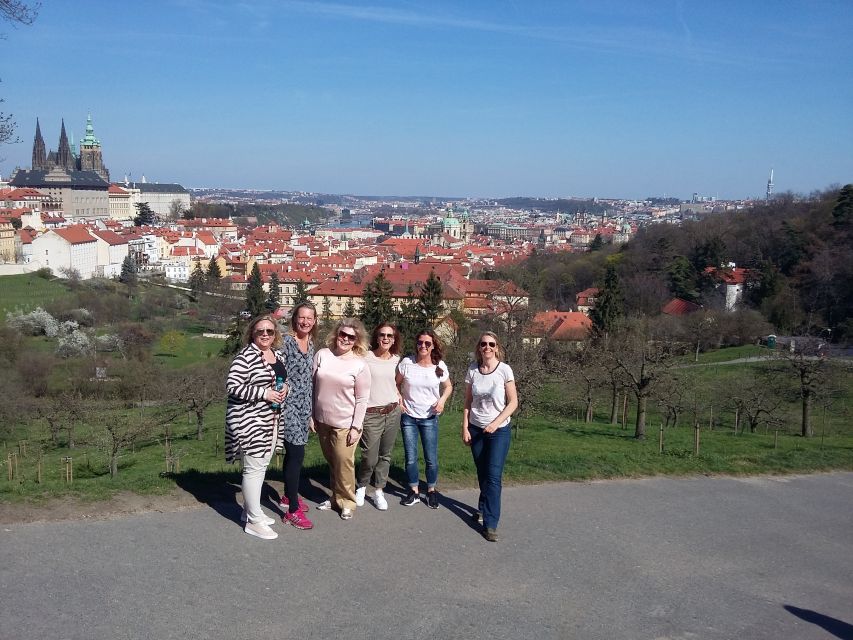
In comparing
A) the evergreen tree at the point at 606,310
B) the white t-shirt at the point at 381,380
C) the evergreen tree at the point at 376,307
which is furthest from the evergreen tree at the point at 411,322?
the white t-shirt at the point at 381,380

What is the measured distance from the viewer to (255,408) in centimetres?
530

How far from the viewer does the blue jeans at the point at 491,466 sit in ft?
18.0

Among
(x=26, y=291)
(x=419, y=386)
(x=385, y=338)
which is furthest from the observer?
(x=26, y=291)

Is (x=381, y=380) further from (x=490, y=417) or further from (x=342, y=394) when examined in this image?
(x=490, y=417)

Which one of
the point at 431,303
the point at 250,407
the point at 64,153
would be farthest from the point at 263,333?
the point at 64,153

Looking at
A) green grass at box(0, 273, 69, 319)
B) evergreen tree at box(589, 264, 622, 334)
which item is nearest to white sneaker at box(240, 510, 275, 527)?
evergreen tree at box(589, 264, 622, 334)

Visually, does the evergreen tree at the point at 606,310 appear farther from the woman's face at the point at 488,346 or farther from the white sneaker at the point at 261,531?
the white sneaker at the point at 261,531

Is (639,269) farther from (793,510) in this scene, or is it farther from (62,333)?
(793,510)

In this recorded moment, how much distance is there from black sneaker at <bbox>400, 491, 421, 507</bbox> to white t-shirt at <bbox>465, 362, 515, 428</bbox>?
901 millimetres

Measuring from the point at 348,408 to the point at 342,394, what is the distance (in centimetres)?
12

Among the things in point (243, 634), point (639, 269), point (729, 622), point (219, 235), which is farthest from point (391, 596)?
point (219, 235)

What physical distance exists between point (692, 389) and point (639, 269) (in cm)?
4434

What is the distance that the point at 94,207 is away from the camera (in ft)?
399

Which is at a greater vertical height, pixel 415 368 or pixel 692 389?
pixel 415 368
